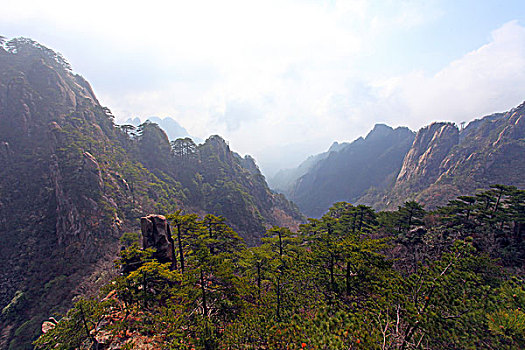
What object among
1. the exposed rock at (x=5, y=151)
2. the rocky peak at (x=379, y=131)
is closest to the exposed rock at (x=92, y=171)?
the exposed rock at (x=5, y=151)

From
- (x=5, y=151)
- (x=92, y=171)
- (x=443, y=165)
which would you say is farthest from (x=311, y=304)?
(x=443, y=165)

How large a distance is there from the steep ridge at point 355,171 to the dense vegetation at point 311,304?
134 m

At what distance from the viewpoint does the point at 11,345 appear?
21.3 metres

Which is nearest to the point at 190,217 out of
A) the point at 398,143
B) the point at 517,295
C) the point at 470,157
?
the point at 517,295

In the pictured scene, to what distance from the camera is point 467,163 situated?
210 feet

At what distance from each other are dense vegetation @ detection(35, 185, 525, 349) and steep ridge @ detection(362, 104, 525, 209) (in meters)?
59.7

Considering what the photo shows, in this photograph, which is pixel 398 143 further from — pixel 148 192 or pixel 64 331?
pixel 64 331

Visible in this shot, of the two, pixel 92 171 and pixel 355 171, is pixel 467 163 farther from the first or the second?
pixel 355 171

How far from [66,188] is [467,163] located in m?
108

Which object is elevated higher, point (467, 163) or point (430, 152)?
point (430, 152)

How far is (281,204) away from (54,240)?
73685mm

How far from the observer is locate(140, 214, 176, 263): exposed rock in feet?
49.5

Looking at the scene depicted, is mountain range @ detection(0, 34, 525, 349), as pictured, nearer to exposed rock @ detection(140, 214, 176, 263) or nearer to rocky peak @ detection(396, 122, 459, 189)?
rocky peak @ detection(396, 122, 459, 189)

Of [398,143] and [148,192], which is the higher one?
[398,143]
